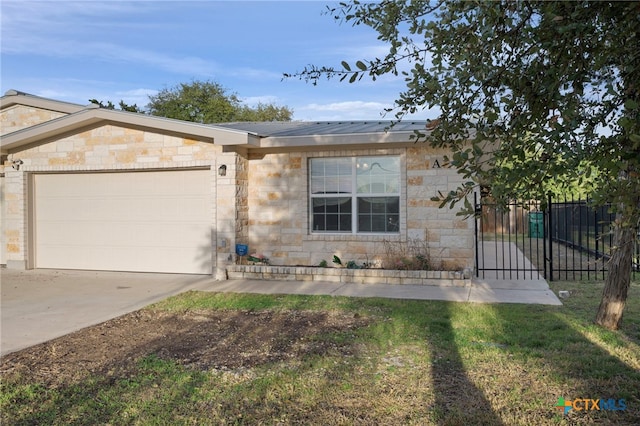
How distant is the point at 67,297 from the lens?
9.07m

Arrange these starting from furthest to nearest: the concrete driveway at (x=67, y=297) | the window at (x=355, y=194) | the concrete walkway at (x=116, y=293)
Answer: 1. the window at (x=355, y=194)
2. the concrete walkway at (x=116, y=293)
3. the concrete driveway at (x=67, y=297)

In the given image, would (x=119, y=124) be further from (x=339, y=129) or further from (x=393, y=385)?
(x=393, y=385)

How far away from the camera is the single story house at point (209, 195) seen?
1068 cm

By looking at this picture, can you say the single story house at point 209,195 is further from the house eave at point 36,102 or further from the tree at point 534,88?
the tree at point 534,88

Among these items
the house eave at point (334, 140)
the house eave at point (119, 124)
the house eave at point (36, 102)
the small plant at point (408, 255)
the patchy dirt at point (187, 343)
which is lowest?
the patchy dirt at point (187, 343)

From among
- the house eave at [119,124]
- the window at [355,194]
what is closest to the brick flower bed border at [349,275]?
the window at [355,194]

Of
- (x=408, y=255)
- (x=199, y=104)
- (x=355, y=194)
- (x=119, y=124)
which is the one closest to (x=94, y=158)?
(x=119, y=124)

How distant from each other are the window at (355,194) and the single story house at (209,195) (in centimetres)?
2

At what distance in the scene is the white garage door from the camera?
11.6 metres

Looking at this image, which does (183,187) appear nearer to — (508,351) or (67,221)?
(67,221)

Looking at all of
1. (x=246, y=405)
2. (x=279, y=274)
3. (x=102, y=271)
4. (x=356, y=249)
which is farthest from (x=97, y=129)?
(x=246, y=405)

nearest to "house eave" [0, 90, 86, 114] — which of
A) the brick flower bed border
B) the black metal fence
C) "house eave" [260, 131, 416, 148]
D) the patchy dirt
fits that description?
"house eave" [260, 131, 416, 148]

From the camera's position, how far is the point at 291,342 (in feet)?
19.4

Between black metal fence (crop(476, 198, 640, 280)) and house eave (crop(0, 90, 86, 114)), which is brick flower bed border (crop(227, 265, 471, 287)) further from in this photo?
house eave (crop(0, 90, 86, 114))
